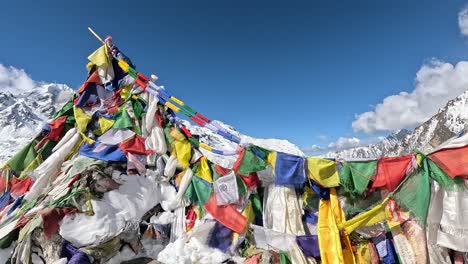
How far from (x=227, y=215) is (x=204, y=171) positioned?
1.40 m

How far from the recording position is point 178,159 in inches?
366

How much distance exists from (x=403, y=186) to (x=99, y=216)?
21.3 feet

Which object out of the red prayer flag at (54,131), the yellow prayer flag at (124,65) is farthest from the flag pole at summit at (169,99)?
the red prayer flag at (54,131)

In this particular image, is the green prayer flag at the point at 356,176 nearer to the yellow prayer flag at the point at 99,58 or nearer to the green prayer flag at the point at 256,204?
the green prayer flag at the point at 256,204

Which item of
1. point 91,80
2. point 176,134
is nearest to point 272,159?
point 176,134

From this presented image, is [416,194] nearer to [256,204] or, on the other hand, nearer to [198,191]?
[256,204]

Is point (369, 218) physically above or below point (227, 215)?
below

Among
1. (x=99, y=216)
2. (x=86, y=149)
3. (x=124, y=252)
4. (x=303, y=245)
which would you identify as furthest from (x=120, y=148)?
(x=303, y=245)

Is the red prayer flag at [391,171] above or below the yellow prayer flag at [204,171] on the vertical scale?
below

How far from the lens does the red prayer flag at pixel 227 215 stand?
312 inches

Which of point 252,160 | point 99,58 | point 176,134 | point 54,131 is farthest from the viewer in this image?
point 99,58

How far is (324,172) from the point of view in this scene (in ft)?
25.1

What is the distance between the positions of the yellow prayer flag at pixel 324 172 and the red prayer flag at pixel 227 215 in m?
1.90

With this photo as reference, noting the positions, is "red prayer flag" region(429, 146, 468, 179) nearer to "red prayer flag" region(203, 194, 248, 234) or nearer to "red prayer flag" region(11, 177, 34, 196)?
"red prayer flag" region(203, 194, 248, 234)
